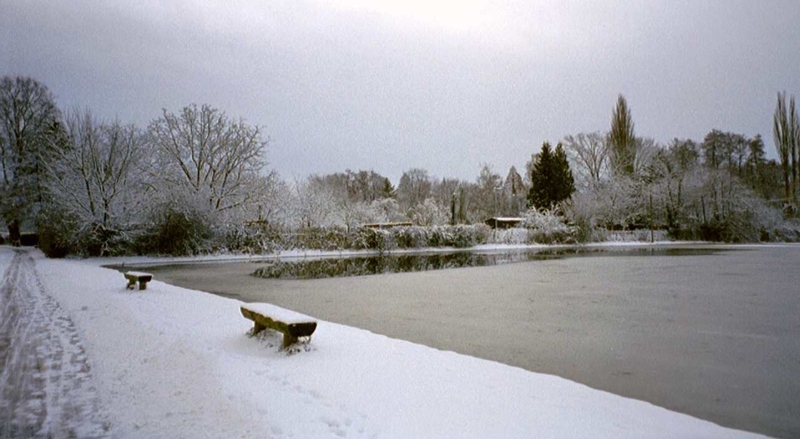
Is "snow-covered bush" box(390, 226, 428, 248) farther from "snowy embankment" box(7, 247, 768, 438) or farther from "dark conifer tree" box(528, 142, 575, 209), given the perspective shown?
"snowy embankment" box(7, 247, 768, 438)

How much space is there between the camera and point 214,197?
90.4ft

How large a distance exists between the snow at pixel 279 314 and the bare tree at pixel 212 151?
905 inches

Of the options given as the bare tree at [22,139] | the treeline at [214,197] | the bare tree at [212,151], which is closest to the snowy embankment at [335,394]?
the treeline at [214,197]

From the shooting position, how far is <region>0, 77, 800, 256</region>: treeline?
23984 millimetres

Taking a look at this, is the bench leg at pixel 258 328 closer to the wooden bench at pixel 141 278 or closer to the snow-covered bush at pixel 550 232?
the wooden bench at pixel 141 278

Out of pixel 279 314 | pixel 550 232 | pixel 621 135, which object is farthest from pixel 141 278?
pixel 621 135

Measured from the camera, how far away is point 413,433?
3217mm

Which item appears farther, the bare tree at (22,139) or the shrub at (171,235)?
the bare tree at (22,139)

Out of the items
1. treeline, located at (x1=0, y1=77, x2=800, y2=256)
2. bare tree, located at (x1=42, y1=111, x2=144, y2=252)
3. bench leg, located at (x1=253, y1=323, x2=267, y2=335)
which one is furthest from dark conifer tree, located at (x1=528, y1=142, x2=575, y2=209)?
bench leg, located at (x1=253, y1=323, x2=267, y2=335)

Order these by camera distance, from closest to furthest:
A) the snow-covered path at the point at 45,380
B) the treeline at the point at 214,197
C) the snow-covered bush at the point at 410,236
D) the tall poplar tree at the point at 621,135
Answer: the snow-covered path at the point at 45,380, the treeline at the point at 214,197, the snow-covered bush at the point at 410,236, the tall poplar tree at the point at 621,135

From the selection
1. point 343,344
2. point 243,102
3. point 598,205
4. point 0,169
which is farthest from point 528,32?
point 0,169

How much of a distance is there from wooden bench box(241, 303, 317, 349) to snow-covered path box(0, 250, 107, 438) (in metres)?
1.75

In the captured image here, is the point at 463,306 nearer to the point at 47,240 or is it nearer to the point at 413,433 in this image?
the point at 413,433

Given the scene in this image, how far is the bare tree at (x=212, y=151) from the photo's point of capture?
92.0 feet
